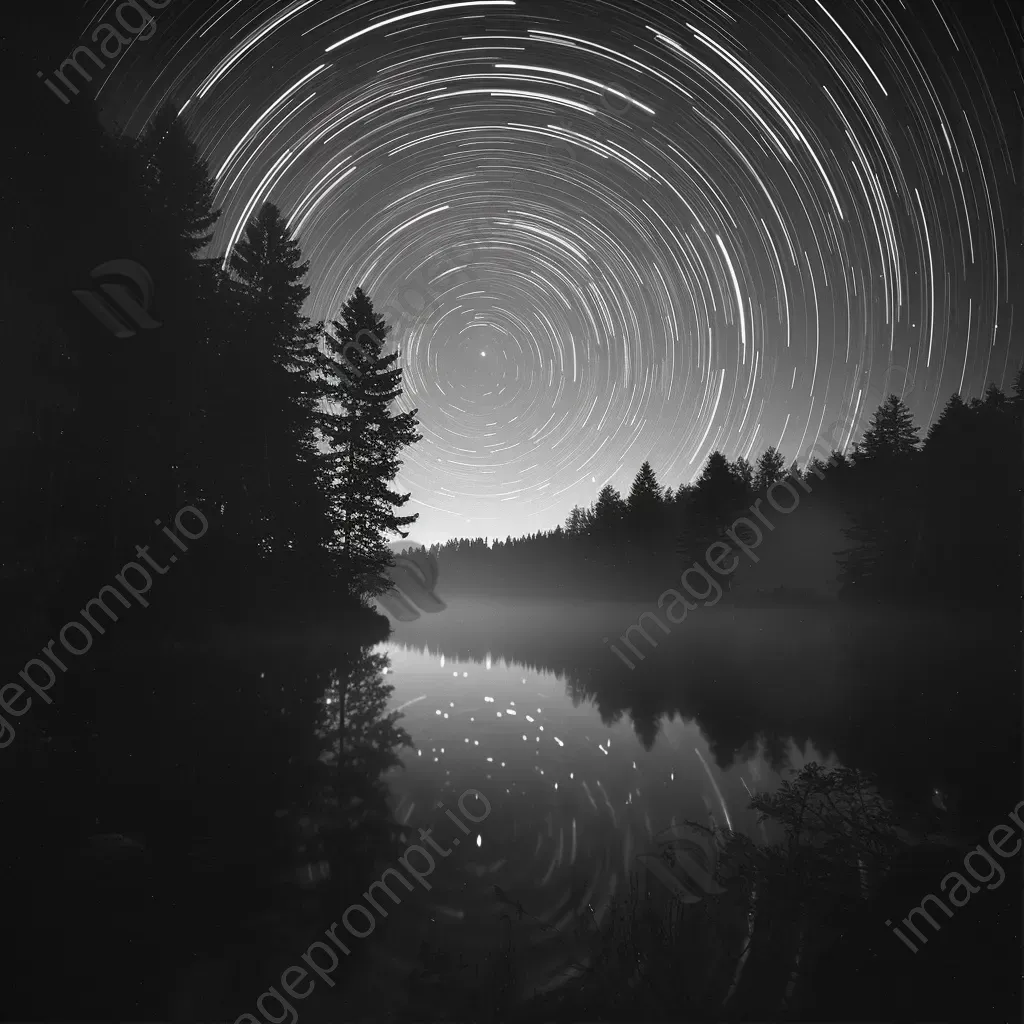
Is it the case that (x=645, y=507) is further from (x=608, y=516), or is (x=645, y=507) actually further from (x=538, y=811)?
(x=538, y=811)

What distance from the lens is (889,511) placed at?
136 feet

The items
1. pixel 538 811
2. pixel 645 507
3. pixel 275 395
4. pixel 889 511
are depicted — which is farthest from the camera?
pixel 645 507

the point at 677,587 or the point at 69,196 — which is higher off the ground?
the point at 677,587

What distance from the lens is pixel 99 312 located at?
14.8 m

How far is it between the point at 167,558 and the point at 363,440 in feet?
35.1

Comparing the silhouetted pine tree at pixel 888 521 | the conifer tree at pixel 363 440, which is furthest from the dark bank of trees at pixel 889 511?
the conifer tree at pixel 363 440

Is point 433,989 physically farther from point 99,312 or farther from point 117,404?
point 99,312

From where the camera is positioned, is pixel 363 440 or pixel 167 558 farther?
pixel 363 440

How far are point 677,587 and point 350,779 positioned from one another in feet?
192

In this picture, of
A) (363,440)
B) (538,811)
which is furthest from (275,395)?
(538,811)

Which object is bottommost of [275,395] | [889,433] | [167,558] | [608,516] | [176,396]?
[167,558]

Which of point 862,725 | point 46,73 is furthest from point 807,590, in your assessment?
point 46,73

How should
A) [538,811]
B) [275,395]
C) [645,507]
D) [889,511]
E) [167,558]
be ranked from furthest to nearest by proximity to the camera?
1. [645,507]
2. [889,511]
3. [275,395]
4. [167,558]
5. [538,811]

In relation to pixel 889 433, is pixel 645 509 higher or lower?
lower
